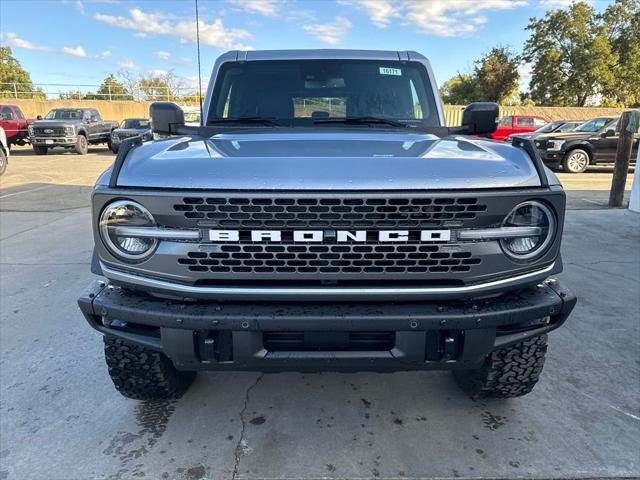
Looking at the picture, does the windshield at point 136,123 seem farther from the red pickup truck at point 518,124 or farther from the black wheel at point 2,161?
the red pickup truck at point 518,124

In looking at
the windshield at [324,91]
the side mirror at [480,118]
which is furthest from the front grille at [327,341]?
the side mirror at [480,118]

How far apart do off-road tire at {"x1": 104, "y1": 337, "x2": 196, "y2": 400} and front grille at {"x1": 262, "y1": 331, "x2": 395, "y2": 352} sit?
0.71 metres

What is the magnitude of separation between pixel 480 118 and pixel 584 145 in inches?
505

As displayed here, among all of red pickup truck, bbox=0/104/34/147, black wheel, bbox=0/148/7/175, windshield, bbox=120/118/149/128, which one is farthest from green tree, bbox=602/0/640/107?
black wheel, bbox=0/148/7/175

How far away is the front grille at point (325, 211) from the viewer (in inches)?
73.9

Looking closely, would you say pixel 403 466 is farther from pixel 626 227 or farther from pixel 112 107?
pixel 112 107

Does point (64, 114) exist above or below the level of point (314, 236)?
above

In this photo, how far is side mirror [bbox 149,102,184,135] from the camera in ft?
10.7

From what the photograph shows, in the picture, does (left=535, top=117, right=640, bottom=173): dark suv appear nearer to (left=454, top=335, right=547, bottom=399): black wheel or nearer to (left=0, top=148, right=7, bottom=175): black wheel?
(left=454, top=335, right=547, bottom=399): black wheel

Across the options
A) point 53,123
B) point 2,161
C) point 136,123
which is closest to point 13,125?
point 53,123

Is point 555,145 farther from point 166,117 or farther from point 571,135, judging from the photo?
point 166,117

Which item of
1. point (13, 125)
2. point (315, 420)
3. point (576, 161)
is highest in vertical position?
point (13, 125)

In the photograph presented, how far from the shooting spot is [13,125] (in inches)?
767

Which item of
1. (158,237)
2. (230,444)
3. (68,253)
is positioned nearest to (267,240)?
(158,237)
